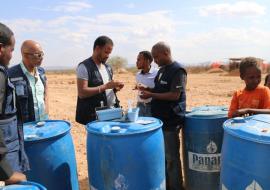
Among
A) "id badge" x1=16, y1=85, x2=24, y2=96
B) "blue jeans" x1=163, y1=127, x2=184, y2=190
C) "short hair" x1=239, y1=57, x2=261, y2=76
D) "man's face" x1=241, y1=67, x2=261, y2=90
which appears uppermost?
"short hair" x1=239, y1=57, x2=261, y2=76

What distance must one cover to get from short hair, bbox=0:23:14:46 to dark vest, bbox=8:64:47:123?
1036 mm

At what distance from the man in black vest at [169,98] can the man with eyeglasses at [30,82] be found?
1.12 meters

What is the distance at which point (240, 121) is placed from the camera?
2.55 metres

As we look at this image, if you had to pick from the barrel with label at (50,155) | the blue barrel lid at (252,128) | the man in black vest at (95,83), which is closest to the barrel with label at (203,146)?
the blue barrel lid at (252,128)

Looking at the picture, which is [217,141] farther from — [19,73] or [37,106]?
[19,73]

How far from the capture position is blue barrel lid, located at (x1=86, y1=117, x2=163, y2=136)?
2773 millimetres

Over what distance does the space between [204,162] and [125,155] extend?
3.76 ft

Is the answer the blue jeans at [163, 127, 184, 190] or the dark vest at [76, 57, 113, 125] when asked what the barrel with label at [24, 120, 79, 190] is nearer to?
the dark vest at [76, 57, 113, 125]

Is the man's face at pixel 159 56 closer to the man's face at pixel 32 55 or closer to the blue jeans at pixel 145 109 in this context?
the blue jeans at pixel 145 109

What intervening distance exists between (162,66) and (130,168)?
138 cm

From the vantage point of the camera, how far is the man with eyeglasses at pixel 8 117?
6.93ft

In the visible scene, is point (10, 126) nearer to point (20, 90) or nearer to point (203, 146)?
point (20, 90)

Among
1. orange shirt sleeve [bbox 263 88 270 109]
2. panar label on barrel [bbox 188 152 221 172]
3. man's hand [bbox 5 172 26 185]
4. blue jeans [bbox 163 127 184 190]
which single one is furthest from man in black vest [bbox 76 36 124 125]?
man's hand [bbox 5 172 26 185]

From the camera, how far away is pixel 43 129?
3049 mm
